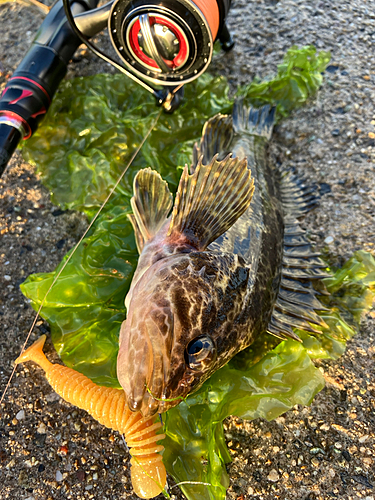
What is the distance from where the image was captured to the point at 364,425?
2559 millimetres

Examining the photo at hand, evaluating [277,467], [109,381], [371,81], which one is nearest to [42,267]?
[109,381]

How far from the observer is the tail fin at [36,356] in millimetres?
2557

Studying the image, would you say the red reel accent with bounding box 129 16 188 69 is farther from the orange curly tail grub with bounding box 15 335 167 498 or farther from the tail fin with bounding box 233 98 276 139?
the orange curly tail grub with bounding box 15 335 167 498

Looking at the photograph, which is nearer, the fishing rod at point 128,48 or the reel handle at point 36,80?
the fishing rod at point 128,48

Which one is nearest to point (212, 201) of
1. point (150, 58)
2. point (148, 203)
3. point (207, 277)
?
point (207, 277)

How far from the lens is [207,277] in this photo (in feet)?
6.47

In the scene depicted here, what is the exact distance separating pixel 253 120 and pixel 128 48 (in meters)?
1.29

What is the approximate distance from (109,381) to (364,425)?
1.76 meters

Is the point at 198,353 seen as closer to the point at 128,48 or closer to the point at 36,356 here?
the point at 36,356

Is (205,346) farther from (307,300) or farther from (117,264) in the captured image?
(117,264)

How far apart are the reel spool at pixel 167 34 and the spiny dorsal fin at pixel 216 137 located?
46 centimetres

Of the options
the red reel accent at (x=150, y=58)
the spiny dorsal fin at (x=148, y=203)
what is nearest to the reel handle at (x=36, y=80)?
the red reel accent at (x=150, y=58)

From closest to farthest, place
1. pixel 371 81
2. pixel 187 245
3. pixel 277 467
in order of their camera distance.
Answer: pixel 187 245 < pixel 277 467 < pixel 371 81

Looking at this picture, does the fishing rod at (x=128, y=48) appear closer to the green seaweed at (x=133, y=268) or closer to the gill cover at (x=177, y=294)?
the green seaweed at (x=133, y=268)
